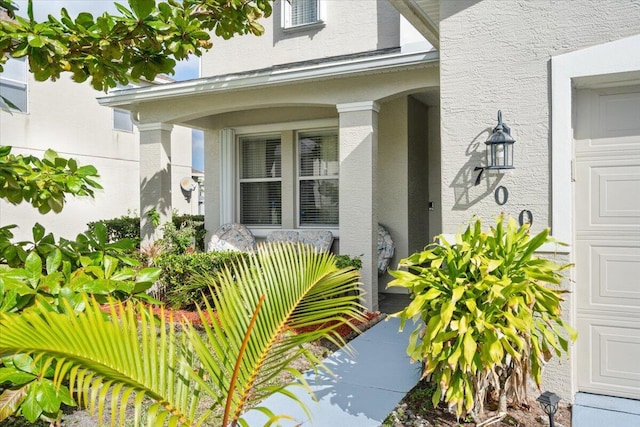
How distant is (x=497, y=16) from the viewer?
171 inches

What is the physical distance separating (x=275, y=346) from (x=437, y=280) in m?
1.81

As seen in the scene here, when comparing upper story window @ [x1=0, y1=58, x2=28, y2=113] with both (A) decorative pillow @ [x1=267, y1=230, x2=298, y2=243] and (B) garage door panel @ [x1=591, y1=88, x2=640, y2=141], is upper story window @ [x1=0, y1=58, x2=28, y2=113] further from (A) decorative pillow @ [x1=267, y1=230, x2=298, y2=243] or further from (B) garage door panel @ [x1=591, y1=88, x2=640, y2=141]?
(B) garage door panel @ [x1=591, y1=88, x2=640, y2=141]

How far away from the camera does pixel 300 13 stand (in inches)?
396

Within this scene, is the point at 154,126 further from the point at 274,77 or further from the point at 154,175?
the point at 274,77

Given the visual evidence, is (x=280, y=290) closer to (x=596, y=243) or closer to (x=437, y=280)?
(x=437, y=280)

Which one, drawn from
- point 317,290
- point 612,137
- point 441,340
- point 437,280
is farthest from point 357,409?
point 612,137

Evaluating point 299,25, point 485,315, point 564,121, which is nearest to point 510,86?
point 564,121

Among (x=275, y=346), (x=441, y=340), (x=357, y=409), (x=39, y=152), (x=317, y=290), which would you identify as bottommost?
(x=357, y=409)

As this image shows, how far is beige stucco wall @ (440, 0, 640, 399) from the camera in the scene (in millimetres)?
4047

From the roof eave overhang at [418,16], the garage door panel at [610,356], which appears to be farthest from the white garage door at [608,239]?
the roof eave overhang at [418,16]

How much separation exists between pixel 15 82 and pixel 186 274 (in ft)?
31.6

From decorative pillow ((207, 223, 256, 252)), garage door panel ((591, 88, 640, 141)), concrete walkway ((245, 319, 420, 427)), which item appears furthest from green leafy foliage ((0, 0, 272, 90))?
decorative pillow ((207, 223, 256, 252))

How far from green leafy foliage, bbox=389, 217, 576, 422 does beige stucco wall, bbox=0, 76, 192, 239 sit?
11399mm

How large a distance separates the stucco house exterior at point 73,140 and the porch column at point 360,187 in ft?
27.9
